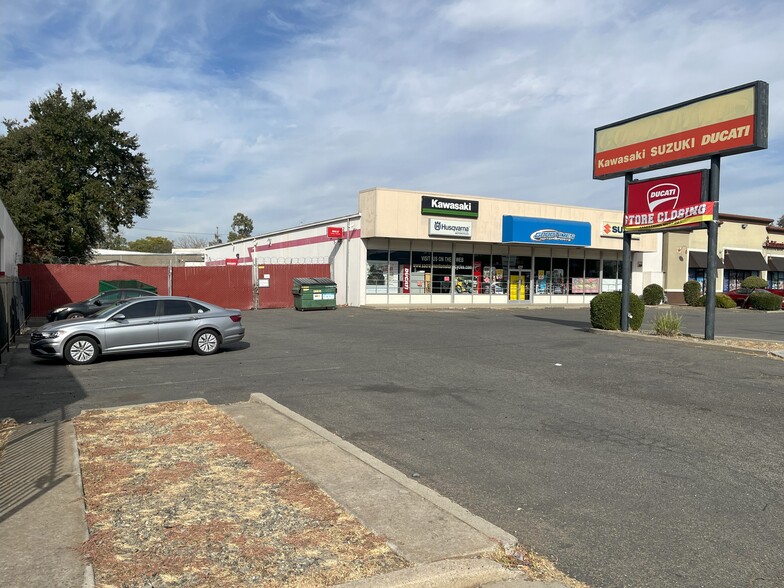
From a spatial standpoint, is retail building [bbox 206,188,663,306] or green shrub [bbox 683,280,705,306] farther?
green shrub [bbox 683,280,705,306]

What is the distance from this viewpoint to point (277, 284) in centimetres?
3234

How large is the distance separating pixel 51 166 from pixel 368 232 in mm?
22496

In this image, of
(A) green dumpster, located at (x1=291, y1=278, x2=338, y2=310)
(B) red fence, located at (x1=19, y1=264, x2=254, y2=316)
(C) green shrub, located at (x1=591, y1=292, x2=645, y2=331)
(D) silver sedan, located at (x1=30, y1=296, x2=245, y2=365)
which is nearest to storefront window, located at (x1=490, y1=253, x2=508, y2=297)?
(A) green dumpster, located at (x1=291, y1=278, x2=338, y2=310)

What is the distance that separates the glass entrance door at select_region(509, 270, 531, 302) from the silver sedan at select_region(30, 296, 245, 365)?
2529 centimetres

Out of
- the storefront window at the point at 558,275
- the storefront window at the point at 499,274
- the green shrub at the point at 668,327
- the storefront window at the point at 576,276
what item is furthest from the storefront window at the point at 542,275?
the green shrub at the point at 668,327

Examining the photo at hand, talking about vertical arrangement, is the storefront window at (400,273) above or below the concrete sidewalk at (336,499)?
above

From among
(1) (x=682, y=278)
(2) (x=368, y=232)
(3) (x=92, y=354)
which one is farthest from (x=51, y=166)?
(1) (x=682, y=278)

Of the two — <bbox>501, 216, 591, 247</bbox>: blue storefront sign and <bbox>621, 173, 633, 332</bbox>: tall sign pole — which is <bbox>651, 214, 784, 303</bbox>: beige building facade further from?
<bbox>621, 173, 633, 332</bbox>: tall sign pole

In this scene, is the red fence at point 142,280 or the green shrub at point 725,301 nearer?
the red fence at point 142,280

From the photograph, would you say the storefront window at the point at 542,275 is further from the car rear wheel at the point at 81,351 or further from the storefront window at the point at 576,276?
the car rear wheel at the point at 81,351

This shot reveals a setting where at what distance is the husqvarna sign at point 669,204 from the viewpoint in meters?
17.0

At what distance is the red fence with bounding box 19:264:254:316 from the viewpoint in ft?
86.8

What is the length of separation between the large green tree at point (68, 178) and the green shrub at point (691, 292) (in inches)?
1515

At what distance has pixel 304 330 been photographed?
20125 mm
